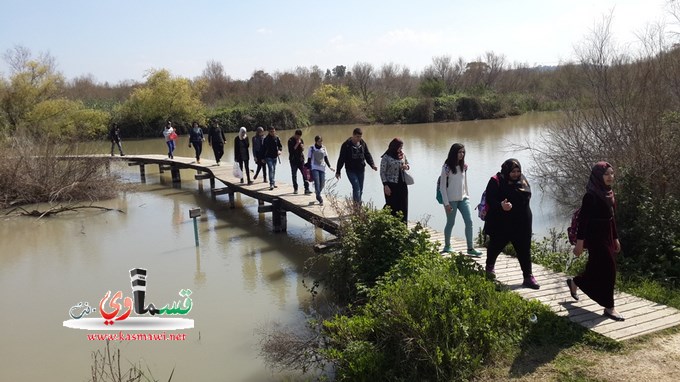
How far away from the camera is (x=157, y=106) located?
41750 millimetres

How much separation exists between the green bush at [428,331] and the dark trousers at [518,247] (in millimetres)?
823

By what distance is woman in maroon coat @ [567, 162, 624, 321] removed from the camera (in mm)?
5047

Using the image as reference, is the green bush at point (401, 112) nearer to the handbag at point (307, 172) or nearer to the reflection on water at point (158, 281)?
the reflection on water at point (158, 281)

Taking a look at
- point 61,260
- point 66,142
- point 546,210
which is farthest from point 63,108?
point 546,210

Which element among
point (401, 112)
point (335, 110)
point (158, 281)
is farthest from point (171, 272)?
point (335, 110)

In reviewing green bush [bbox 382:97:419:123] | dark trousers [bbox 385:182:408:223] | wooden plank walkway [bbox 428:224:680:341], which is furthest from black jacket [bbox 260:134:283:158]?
green bush [bbox 382:97:419:123]

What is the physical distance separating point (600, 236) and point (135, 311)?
5.78 metres

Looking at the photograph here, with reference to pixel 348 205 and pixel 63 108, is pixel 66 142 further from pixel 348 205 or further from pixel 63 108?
pixel 63 108

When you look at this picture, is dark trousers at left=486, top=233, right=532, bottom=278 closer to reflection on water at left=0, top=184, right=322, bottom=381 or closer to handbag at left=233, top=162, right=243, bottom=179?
reflection on water at left=0, top=184, right=322, bottom=381

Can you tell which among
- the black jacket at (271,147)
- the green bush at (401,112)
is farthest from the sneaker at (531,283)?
the green bush at (401,112)

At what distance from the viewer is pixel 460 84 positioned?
201ft

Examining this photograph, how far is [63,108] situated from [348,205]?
28712mm

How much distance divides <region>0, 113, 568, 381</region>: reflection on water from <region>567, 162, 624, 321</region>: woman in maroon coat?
323cm

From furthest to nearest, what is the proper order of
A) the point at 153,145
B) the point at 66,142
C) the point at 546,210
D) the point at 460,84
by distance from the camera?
the point at 460,84, the point at 153,145, the point at 66,142, the point at 546,210
